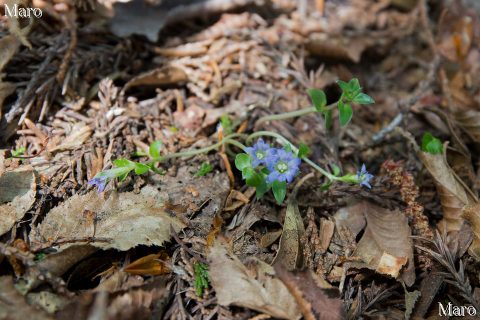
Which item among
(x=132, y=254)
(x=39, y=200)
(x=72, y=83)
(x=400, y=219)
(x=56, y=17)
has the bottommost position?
(x=400, y=219)

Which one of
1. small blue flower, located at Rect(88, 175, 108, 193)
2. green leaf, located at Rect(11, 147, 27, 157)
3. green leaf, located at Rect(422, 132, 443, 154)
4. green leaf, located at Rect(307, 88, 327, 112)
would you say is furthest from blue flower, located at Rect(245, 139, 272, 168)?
green leaf, located at Rect(11, 147, 27, 157)

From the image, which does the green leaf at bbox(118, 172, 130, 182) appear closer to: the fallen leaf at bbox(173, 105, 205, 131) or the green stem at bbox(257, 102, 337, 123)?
the fallen leaf at bbox(173, 105, 205, 131)

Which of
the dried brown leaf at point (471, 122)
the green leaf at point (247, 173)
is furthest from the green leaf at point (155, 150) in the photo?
the dried brown leaf at point (471, 122)

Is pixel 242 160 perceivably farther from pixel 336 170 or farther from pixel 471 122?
pixel 471 122

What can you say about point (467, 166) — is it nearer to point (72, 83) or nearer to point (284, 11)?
point (284, 11)

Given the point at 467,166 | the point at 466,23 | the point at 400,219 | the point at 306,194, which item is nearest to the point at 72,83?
the point at 306,194

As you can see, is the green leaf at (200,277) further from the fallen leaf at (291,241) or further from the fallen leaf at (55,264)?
the fallen leaf at (55,264)
